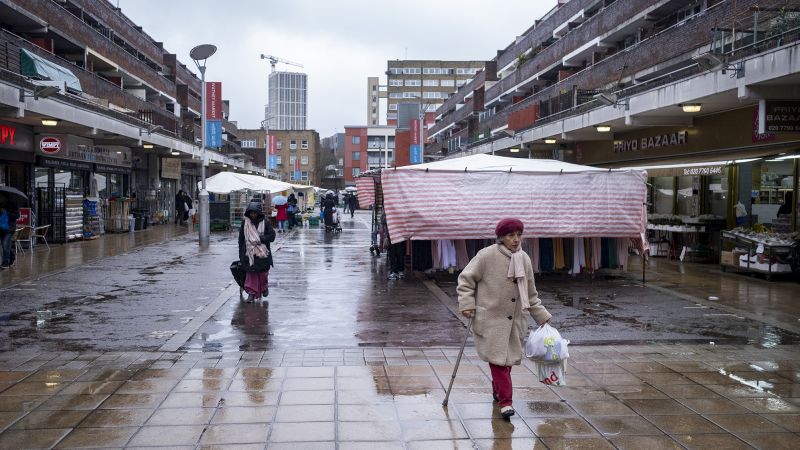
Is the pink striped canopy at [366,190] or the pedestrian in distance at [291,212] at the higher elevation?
the pink striped canopy at [366,190]

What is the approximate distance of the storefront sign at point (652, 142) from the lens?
2088cm

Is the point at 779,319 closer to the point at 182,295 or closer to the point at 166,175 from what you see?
the point at 182,295

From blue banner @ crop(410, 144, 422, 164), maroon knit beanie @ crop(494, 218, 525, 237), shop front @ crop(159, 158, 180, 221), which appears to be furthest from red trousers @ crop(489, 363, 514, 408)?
blue banner @ crop(410, 144, 422, 164)

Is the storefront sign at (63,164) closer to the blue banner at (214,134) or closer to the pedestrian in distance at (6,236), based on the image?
the blue banner at (214,134)

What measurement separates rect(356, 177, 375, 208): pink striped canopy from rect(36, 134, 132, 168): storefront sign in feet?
32.9

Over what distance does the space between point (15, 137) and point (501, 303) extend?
65.6 ft

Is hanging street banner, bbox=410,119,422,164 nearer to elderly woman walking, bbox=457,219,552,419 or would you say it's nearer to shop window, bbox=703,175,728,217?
shop window, bbox=703,175,728,217

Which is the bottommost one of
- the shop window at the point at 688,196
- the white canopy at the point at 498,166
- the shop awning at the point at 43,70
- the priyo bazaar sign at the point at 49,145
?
the shop window at the point at 688,196

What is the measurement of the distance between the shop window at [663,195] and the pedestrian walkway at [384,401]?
48.6 ft

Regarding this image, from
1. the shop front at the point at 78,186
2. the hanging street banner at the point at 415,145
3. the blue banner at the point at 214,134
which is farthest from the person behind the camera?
the hanging street banner at the point at 415,145

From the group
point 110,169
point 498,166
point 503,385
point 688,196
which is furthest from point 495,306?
point 110,169

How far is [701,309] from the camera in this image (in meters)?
10.7

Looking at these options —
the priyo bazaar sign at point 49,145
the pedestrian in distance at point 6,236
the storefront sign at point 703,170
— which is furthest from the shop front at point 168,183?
the storefront sign at point 703,170

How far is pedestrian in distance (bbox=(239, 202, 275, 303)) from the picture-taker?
436 inches
